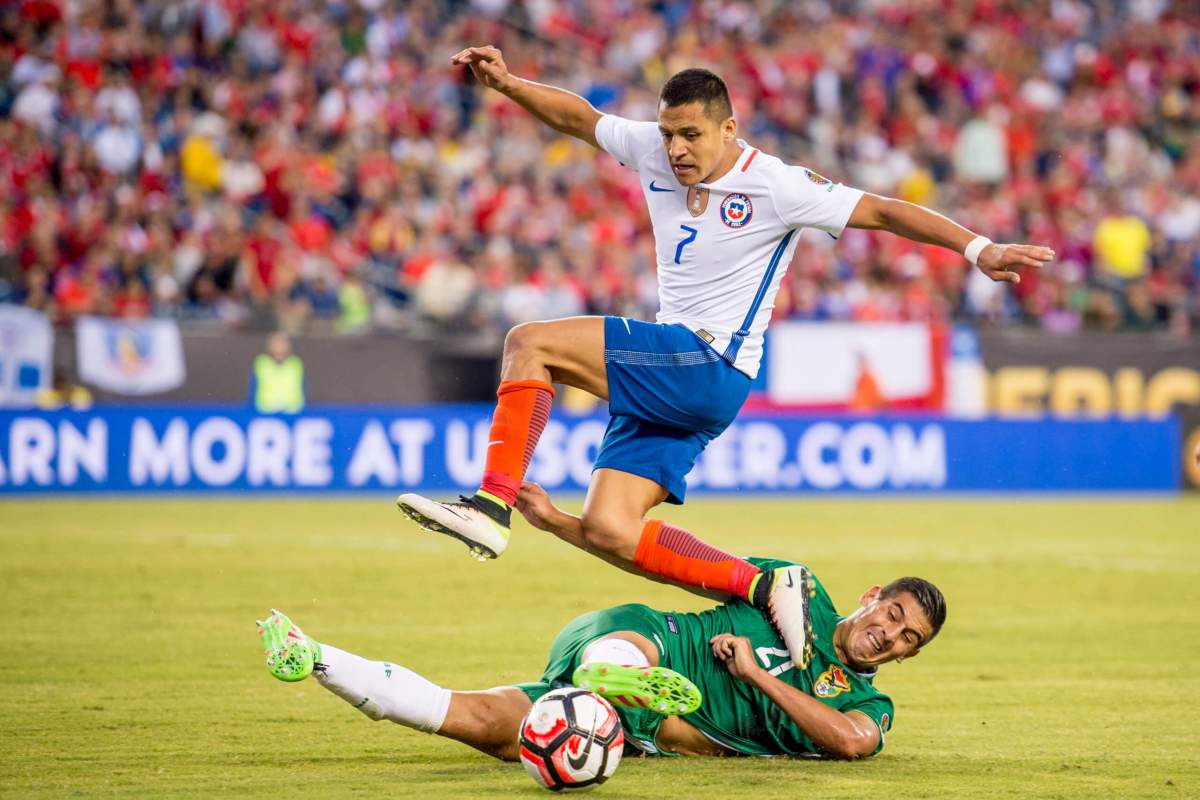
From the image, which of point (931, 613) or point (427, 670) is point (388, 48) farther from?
point (931, 613)

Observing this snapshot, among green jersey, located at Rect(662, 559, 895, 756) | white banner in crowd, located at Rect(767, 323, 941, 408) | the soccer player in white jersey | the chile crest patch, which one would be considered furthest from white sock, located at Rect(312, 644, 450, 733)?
white banner in crowd, located at Rect(767, 323, 941, 408)

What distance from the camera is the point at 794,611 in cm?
677

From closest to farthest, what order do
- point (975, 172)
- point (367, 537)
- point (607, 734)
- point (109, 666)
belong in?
point (607, 734) < point (109, 666) < point (367, 537) < point (975, 172)

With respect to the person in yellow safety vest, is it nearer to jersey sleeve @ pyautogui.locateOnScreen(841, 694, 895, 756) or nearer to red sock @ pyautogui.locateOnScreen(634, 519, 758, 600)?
red sock @ pyautogui.locateOnScreen(634, 519, 758, 600)

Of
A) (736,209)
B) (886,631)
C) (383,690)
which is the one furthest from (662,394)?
(383,690)

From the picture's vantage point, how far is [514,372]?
707 centimetres

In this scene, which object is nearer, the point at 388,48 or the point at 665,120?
the point at 665,120

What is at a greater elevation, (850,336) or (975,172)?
(975,172)

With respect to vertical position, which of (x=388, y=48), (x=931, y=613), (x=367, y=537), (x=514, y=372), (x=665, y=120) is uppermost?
(x=388, y=48)

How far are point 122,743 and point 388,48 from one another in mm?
18150

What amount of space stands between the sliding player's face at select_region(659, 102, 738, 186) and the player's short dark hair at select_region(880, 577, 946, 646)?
1864 mm

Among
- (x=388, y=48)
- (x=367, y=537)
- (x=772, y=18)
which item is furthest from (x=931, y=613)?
(x=772, y=18)

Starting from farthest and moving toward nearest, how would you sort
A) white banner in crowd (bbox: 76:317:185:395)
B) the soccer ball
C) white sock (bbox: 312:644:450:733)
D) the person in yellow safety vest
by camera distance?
the person in yellow safety vest
white banner in crowd (bbox: 76:317:185:395)
white sock (bbox: 312:644:450:733)
the soccer ball

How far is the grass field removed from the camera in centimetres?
648
